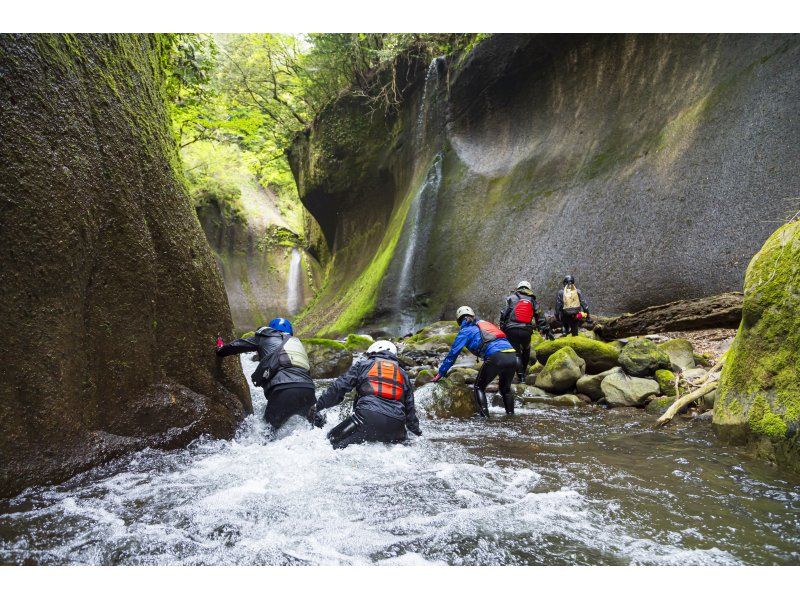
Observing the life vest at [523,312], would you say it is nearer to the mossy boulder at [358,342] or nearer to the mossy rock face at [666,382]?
the mossy rock face at [666,382]

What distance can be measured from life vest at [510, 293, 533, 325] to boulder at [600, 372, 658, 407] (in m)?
1.90

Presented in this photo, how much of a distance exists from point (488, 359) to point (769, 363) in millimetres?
3769

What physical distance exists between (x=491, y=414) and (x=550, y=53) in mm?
13611

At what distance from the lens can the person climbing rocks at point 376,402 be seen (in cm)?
568

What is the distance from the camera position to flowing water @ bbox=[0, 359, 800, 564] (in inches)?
121

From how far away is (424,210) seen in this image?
18.5 m

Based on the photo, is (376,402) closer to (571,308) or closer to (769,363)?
(769,363)

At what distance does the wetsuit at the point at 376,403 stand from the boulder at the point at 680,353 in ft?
16.1

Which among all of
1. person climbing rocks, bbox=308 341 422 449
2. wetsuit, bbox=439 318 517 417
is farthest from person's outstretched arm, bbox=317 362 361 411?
wetsuit, bbox=439 318 517 417

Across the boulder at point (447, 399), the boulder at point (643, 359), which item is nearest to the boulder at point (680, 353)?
the boulder at point (643, 359)

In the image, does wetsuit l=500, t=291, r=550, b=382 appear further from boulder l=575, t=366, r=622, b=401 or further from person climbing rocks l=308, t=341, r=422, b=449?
person climbing rocks l=308, t=341, r=422, b=449

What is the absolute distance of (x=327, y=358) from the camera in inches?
474

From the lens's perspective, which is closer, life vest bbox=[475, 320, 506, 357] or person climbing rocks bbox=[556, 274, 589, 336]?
life vest bbox=[475, 320, 506, 357]

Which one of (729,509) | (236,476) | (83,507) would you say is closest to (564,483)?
(729,509)
